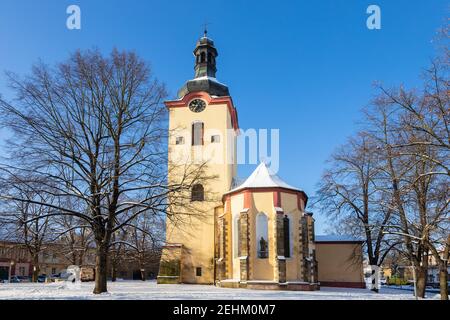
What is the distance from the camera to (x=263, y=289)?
26.2m

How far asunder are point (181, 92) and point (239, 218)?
51.7 feet

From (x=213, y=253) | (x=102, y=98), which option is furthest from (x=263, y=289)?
(x=102, y=98)

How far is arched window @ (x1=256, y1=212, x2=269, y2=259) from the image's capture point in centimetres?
2830

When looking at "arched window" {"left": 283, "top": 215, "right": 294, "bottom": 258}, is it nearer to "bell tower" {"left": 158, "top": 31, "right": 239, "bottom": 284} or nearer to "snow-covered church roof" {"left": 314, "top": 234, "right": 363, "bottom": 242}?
"bell tower" {"left": 158, "top": 31, "right": 239, "bottom": 284}

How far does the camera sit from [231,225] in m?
30.7

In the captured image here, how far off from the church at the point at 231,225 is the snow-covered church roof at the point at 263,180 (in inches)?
3.0

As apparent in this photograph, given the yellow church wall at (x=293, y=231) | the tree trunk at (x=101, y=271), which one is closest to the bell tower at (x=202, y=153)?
the yellow church wall at (x=293, y=231)

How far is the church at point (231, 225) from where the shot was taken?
2795 centimetres

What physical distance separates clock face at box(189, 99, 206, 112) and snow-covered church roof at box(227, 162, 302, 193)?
29.5 ft

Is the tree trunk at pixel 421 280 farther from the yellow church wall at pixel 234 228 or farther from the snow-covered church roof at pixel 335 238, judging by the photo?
the snow-covered church roof at pixel 335 238

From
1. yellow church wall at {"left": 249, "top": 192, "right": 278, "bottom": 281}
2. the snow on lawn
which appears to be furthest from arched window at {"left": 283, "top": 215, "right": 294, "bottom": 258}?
the snow on lawn
